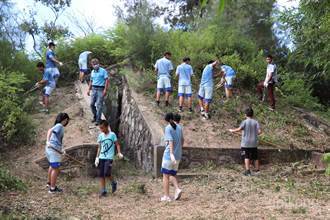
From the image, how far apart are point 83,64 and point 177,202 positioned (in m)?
9.75

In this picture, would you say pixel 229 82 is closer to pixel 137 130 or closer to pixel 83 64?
pixel 137 130

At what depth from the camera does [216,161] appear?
1201 centimetres

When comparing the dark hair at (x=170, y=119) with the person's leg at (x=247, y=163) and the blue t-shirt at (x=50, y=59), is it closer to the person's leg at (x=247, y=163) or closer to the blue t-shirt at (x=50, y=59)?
the person's leg at (x=247, y=163)

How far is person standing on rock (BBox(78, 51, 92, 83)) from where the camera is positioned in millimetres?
17078

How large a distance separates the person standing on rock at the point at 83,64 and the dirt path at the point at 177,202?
470cm

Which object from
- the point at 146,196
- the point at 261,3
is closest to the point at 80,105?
the point at 146,196

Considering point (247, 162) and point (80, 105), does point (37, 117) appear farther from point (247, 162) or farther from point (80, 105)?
point (247, 162)

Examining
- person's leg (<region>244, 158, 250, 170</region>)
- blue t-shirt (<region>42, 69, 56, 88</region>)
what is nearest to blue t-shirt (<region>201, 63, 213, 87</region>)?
person's leg (<region>244, 158, 250, 170</region>)

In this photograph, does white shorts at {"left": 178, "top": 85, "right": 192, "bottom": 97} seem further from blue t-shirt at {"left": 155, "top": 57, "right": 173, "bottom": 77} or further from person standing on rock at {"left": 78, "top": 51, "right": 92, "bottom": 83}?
person standing on rock at {"left": 78, "top": 51, "right": 92, "bottom": 83}

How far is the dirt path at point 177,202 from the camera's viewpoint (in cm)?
783

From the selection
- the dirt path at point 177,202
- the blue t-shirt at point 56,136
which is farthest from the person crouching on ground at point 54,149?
the dirt path at point 177,202

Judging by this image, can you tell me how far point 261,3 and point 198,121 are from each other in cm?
1083

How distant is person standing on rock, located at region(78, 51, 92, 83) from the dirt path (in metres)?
4.70

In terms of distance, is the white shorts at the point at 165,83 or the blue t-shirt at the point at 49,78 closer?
the white shorts at the point at 165,83
